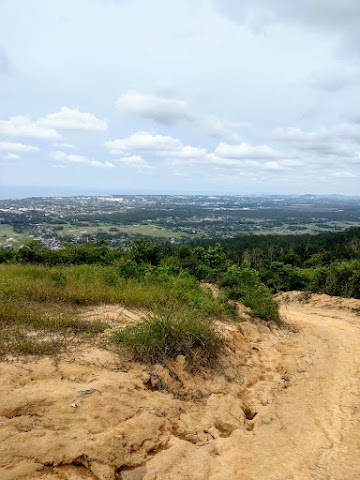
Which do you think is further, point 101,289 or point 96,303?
point 101,289

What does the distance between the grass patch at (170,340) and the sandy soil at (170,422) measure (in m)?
0.22

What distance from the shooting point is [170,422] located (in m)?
4.25

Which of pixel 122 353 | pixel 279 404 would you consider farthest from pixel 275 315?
pixel 122 353

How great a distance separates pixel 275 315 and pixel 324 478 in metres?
6.88

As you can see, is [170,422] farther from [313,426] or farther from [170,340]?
[313,426]

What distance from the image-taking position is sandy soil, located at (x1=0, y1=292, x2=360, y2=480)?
11.0ft

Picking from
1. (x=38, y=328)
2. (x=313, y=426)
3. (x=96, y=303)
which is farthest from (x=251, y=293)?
(x=38, y=328)

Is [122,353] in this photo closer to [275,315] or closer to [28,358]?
[28,358]

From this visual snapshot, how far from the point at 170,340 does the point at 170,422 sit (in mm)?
1543

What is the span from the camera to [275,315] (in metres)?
A: 10.3

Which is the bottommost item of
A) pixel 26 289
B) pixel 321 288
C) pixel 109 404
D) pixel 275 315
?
pixel 321 288

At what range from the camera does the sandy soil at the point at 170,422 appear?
3354mm

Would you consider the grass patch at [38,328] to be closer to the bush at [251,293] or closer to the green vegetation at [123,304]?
the green vegetation at [123,304]

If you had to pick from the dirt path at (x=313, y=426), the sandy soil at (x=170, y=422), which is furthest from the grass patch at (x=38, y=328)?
the dirt path at (x=313, y=426)
